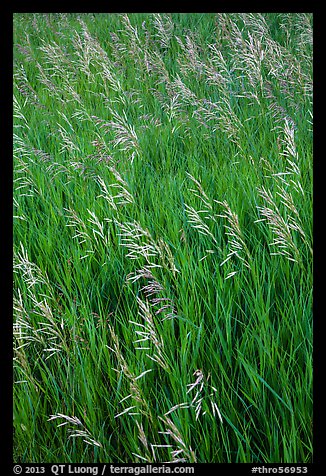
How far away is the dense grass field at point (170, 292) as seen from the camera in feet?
4.95

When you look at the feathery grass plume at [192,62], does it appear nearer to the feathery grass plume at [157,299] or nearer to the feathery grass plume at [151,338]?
the feathery grass plume at [157,299]

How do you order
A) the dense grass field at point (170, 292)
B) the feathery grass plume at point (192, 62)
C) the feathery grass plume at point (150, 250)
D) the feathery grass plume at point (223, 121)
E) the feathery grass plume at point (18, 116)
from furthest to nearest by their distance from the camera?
1. the feathery grass plume at point (192, 62)
2. the feathery grass plume at point (18, 116)
3. the feathery grass plume at point (223, 121)
4. the feathery grass plume at point (150, 250)
5. the dense grass field at point (170, 292)

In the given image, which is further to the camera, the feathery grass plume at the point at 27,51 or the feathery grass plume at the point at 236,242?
the feathery grass plume at the point at 27,51

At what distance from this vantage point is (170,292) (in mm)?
1912

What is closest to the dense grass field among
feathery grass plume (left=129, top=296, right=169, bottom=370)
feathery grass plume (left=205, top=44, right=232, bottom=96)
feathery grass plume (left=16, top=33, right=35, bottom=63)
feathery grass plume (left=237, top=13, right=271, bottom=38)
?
feathery grass plume (left=129, top=296, right=169, bottom=370)

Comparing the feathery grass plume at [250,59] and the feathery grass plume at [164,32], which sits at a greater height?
the feathery grass plume at [164,32]

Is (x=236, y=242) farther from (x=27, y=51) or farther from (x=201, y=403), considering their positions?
(x=27, y=51)

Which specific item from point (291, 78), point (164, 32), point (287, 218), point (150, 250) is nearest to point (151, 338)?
point (150, 250)

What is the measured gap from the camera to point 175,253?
2086mm

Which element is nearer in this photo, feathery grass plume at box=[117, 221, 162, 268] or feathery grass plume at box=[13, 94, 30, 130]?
feathery grass plume at box=[117, 221, 162, 268]

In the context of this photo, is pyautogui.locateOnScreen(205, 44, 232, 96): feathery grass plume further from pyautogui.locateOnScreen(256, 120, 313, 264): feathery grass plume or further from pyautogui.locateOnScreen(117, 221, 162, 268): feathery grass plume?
pyautogui.locateOnScreen(117, 221, 162, 268): feathery grass plume

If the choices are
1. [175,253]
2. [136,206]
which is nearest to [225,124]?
[136,206]

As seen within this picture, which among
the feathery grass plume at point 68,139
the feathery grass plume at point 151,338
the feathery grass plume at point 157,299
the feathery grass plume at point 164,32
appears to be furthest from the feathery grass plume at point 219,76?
the feathery grass plume at point 151,338

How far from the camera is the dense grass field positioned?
1.51 meters
